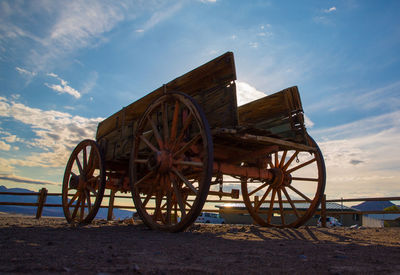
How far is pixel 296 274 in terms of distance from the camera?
1660mm

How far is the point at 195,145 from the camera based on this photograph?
431cm

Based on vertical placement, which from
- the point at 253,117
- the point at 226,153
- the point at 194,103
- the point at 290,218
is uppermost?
the point at 253,117

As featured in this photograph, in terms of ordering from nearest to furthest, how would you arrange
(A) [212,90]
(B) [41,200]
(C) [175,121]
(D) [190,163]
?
1. (D) [190,163]
2. (A) [212,90]
3. (C) [175,121]
4. (B) [41,200]

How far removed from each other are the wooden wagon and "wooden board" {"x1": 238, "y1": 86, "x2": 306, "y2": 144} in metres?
0.02

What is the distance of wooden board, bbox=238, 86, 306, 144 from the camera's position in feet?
16.0

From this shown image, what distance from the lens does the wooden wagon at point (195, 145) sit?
150 inches

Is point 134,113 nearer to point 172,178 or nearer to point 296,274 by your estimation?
point 172,178

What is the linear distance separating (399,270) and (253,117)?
13.2ft

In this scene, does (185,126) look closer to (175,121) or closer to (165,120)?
(175,121)

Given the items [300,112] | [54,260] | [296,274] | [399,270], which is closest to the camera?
[296,274]

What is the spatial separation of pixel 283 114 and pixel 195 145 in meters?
1.75

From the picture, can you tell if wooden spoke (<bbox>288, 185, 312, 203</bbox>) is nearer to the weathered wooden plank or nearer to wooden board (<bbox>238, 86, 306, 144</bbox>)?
wooden board (<bbox>238, 86, 306, 144</bbox>)

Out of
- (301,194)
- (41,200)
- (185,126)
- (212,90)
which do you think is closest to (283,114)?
(212,90)

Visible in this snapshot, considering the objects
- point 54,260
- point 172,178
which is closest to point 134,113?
point 172,178
